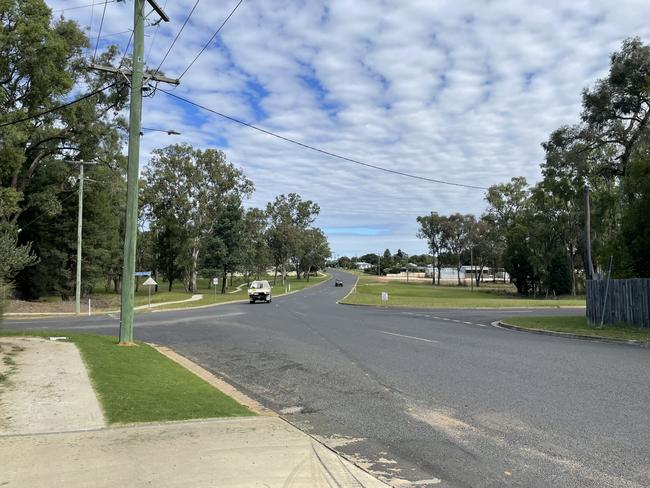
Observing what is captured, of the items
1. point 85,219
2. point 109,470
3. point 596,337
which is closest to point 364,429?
point 109,470

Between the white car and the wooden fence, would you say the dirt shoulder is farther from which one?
the white car

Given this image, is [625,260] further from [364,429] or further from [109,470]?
[109,470]

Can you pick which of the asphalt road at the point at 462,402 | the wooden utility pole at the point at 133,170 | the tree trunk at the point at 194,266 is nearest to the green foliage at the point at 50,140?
the wooden utility pole at the point at 133,170

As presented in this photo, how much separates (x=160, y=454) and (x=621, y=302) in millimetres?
19914

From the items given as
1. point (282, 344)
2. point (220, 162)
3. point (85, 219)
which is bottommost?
point (282, 344)

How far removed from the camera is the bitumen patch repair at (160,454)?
462 centimetres

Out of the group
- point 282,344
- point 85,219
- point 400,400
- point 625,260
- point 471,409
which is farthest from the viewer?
point 85,219

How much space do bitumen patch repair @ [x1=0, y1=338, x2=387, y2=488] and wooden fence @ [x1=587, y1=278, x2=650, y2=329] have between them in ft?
57.3

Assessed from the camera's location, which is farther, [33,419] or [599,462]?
[33,419]

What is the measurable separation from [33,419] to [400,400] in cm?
500

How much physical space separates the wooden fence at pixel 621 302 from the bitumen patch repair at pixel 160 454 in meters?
17.5

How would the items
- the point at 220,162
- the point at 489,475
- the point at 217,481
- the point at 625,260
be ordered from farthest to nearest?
the point at 220,162
the point at 625,260
the point at 489,475
the point at 217,481

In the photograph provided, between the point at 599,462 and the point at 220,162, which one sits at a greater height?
the point at 220,162

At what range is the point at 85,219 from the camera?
5072cm
